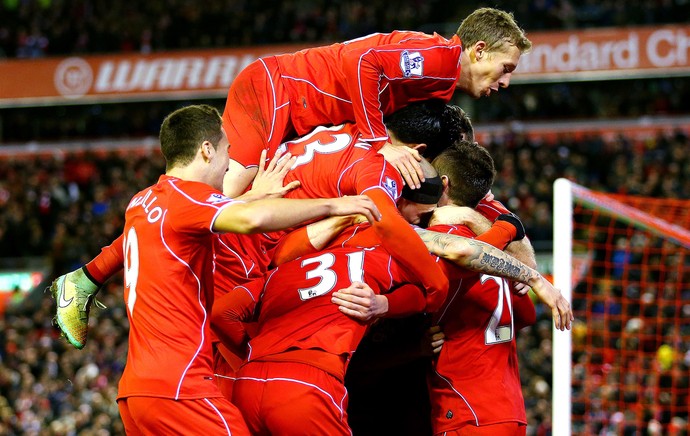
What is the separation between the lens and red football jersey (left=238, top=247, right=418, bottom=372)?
4.59 metres

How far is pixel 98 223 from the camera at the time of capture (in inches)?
848

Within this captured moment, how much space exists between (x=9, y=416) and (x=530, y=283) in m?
12.4

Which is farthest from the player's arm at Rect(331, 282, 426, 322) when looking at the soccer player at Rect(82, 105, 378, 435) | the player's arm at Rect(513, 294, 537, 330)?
the player's arm at Rect(513, 294, 537, 330)

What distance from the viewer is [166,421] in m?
4.23

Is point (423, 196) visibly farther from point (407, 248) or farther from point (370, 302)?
point (370, 302)

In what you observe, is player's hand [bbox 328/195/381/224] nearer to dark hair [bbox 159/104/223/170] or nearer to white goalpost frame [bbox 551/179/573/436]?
dark hair [bbox 159/104/223/170]

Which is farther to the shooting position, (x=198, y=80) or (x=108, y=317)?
(x=198, y=80)

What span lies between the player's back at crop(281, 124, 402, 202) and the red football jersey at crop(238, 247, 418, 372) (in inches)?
13.0

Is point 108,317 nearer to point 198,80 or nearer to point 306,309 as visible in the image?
point 198,80

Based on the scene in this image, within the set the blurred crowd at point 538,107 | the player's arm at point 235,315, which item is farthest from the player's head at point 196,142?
the blurred crowd at point 538,107

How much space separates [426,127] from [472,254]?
0.93 metres

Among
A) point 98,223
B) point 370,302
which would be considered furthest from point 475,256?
point 98,223

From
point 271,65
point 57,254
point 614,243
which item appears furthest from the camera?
point 57,254

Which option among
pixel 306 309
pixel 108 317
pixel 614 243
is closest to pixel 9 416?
pixel 108 317
